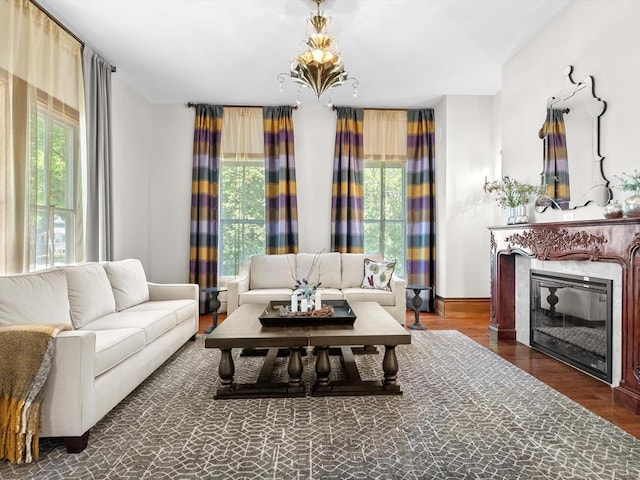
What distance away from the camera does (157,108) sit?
5559 millimetres

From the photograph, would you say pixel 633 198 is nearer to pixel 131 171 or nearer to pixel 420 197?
pixel 420 197

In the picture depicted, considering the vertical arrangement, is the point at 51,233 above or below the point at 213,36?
below

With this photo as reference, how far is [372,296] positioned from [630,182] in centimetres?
261

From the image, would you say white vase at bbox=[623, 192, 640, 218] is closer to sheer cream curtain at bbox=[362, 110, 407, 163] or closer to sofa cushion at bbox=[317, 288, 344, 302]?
sofa cushion at bbox=[317, 288, 344, 302]

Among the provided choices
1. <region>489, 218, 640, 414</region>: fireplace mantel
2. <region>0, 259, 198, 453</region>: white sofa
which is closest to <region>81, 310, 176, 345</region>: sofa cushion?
<region>0, 259, 198, 453</region>: white sofa

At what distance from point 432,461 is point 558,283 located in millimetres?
2329

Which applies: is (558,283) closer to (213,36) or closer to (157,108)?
(213,36)

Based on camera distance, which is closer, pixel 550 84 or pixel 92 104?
pixel 550 84

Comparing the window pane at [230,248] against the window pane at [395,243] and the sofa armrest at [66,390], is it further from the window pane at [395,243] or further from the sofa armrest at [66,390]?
the sofa armrest at [66,390]

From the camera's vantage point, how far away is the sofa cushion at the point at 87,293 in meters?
2.84

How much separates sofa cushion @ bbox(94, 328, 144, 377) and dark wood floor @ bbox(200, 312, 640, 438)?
2012 millimetres

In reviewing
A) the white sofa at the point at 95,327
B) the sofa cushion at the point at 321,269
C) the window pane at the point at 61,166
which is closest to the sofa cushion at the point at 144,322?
the white sofa at the point at 95,327

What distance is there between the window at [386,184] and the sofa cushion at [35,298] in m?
4.06

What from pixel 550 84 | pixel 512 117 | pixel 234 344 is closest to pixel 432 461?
pixel 234 344
